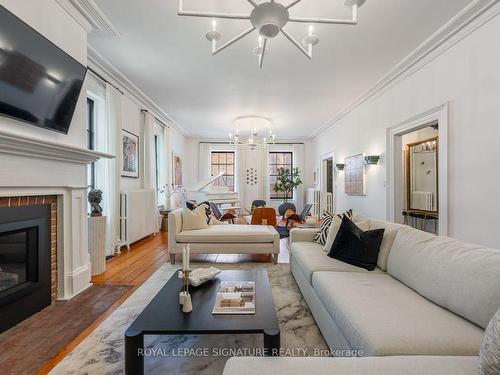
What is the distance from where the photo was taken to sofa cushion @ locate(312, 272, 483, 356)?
1.16m

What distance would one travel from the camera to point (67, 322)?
2.12 meters

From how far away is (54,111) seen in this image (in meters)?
2.27

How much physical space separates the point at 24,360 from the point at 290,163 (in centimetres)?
866

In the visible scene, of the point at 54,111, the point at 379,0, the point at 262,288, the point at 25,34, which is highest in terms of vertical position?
the point at 379,0

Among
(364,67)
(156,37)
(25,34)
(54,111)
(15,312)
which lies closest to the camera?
(25,34)

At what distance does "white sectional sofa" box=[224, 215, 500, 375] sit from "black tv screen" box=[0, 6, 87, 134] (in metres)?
2.27

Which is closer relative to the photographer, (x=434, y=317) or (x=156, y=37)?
(x=434, y=317)

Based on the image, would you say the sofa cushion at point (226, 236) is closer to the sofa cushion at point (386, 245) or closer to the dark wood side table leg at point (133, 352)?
the sofa cushion at point (386, 245)

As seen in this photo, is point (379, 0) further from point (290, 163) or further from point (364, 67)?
point (290, 163)

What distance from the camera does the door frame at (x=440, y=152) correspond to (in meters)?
3.05

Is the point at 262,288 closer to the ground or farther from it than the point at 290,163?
closer to the ground

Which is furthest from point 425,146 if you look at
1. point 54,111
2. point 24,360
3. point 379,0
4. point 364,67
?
point 24,360

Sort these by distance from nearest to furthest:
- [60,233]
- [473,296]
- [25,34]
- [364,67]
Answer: [473,296] → [25,34] → [60,233] → [364,67]

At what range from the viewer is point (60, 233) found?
2.54 m
